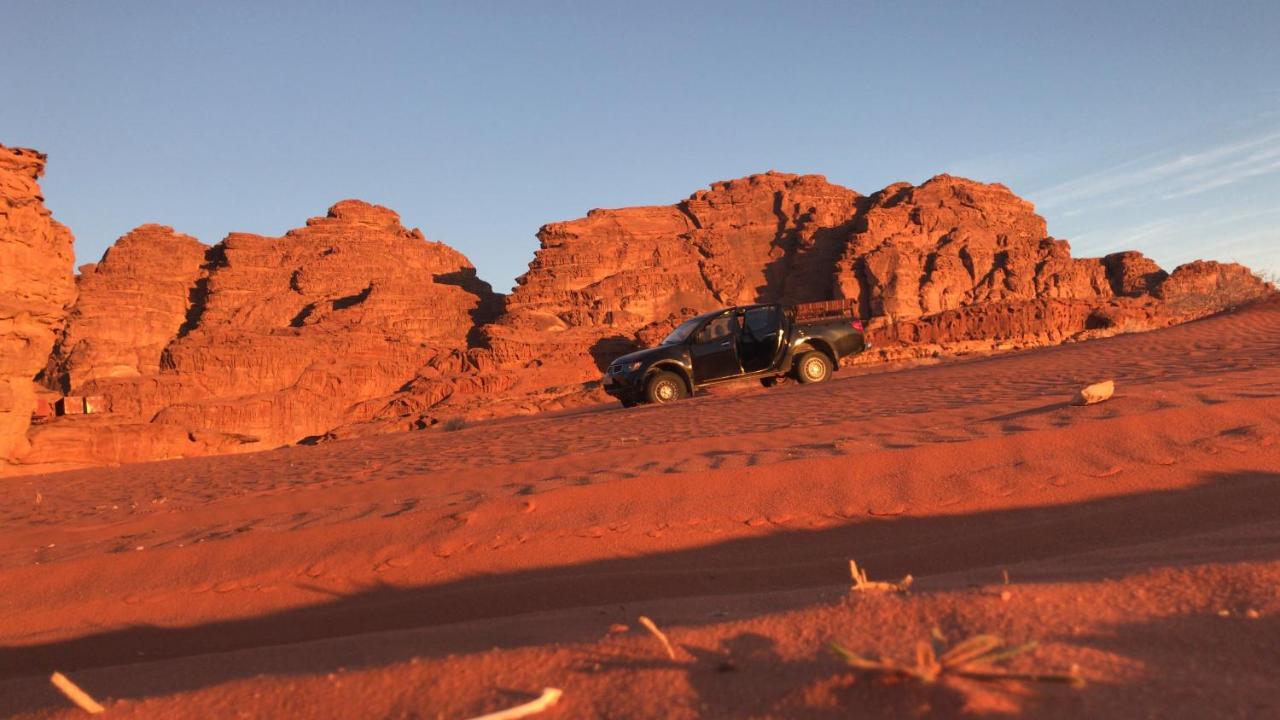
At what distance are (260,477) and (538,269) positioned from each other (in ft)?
149

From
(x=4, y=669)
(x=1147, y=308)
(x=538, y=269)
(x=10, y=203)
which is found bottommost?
(x=4, y=669)

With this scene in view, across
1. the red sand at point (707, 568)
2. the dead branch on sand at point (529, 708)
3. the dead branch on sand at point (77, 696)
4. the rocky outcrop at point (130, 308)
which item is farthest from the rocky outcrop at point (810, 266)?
the dead branch on sand at point (529, 708)

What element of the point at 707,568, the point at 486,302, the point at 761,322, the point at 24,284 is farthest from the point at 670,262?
the point at 707,568

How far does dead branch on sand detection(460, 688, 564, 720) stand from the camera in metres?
1.49

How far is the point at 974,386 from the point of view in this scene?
31.9 feet

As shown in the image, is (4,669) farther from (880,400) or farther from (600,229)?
(600,229)

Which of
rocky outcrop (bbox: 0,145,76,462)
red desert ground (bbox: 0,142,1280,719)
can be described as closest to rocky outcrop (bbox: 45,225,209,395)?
rocky outcrop (bbox: 0,145,76,462)

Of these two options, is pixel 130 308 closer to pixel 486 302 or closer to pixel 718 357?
pixel 486 302

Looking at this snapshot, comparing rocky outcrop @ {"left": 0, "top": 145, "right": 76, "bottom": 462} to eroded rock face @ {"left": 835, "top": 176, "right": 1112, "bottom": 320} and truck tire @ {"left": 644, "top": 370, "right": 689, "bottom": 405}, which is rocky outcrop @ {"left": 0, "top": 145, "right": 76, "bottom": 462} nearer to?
truck tire @ {"left": 644, "top": 370, "right": 689, "bottom": 405}

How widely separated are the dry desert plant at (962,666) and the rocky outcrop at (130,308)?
4435cm

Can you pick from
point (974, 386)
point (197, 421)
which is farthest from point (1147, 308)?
point (197, 421)

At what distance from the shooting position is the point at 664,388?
44.3 feet

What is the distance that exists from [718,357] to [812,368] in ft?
6.16

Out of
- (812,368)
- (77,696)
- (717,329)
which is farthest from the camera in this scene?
(812,368)
